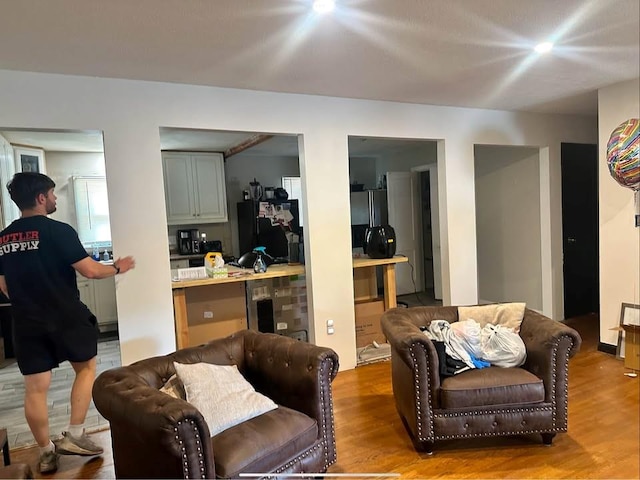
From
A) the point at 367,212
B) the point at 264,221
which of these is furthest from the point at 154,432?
the point at 367,212

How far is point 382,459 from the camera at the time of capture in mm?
2184

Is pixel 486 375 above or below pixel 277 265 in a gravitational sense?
below

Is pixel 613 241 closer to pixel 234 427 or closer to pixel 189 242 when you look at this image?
pixel 234 427

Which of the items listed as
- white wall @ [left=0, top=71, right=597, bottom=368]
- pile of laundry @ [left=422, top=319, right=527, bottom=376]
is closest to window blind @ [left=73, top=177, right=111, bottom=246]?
white wall @ [left=0, top=71, right=597, bottom=368]

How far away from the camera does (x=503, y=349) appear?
2.25 meters

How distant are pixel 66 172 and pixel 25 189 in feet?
9.61

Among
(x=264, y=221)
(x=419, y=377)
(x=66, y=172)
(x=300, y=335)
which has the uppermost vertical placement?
(x=66, y=172)

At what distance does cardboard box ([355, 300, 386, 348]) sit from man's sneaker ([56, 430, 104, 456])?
2143mm

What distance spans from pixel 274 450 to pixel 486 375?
1136 mm

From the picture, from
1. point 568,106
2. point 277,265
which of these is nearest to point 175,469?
point 277,265

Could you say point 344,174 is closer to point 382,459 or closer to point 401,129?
point 401,129

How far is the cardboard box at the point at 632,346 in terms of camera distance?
3008mm

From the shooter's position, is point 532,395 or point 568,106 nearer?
point 532,395

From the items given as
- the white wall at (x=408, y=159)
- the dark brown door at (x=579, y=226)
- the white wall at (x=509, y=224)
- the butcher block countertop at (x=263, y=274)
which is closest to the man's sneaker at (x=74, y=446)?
the butcher block countertop at (x=263, y=274)
